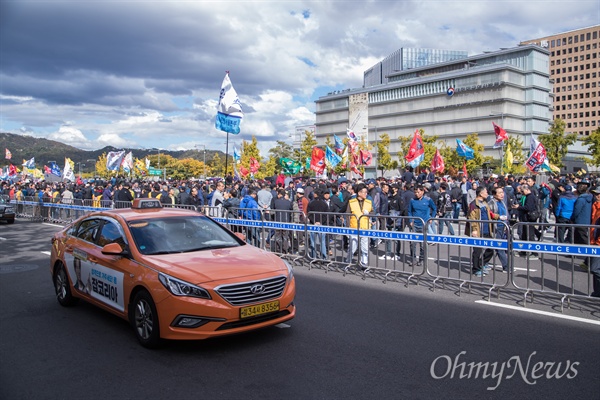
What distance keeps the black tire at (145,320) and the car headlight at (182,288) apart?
0.36m

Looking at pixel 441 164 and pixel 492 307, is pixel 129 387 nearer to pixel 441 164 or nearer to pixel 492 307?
pixel 492 307

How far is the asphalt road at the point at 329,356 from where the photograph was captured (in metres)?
4.66

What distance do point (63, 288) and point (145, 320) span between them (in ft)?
9.44

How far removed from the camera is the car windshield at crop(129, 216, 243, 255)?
20.8ft

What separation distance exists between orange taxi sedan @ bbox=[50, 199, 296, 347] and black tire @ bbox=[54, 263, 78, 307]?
99 millimetres

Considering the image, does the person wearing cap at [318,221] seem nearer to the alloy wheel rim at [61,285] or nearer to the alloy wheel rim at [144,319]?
the alloy wheel rim at [61,285]

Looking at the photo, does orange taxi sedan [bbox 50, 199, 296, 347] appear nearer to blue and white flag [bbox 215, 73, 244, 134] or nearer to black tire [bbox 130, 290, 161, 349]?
black tire [bbox 130, 290, 161, 349]

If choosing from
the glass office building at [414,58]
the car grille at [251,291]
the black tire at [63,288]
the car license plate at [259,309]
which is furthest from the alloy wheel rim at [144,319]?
the glass office building at [414,58]

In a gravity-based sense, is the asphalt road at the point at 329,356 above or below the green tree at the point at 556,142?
below

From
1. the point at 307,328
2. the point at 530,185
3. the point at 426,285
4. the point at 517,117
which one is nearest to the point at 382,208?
the point at 530,185

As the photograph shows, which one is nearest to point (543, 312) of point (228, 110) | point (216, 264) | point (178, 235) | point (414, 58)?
point (216, 264)

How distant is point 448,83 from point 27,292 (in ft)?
332

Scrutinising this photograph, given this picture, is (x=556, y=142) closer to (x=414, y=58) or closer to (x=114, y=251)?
(x=114, y=251)

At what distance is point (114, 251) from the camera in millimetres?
A: 6168
